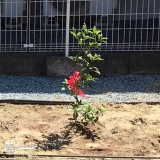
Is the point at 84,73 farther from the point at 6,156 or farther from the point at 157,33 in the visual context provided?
the point at 157,33

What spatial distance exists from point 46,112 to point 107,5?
312 cm

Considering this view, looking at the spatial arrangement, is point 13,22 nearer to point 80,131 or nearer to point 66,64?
point 66,64

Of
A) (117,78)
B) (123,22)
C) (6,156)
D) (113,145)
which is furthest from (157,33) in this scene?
(6,156)

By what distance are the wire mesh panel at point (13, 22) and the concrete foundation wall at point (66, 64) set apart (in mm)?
547

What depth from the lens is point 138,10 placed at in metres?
10.3

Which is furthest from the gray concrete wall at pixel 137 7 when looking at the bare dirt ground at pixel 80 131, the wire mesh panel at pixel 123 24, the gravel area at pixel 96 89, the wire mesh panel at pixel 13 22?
the bare dirt ground at pixel 80 131

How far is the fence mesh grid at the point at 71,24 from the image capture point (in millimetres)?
9094

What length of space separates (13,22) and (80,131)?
3744 millimetres

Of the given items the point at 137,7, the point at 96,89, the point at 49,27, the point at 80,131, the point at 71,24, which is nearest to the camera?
the point at 80,131

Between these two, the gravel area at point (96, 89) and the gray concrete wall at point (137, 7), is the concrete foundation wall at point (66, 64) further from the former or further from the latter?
the gray concrete wall at point (137, 7)

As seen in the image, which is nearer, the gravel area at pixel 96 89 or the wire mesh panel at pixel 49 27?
the gravel area at pixel 96 89

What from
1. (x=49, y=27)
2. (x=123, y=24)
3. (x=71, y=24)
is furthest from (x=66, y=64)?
(x=123, y=24)

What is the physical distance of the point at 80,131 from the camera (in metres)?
6.71

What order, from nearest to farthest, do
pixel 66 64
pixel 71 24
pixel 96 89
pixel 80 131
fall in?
pixel 80 131
pixel 96 89
pixel 66 64
pixel 71 24
